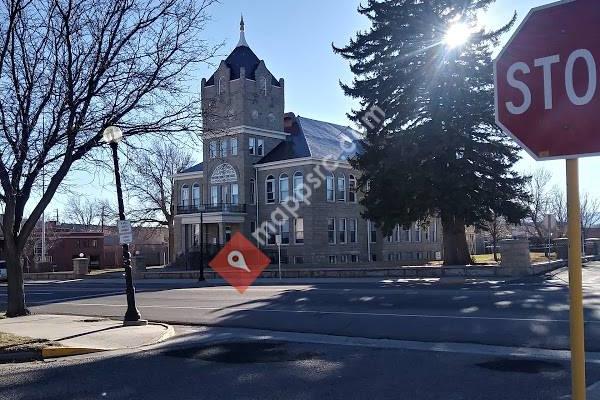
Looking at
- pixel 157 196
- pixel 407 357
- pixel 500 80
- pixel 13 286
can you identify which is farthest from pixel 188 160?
pixel 500 80

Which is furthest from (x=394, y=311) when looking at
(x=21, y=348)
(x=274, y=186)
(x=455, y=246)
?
(x=274, y=186)

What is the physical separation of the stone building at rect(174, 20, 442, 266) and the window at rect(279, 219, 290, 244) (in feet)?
0.26

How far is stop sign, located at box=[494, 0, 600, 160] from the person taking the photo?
106 inches

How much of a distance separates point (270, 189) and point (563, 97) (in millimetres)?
47796

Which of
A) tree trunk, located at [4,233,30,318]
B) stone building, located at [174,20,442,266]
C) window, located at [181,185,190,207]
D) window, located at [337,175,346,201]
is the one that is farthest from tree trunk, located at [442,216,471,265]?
window, located at [181,185,190,207]

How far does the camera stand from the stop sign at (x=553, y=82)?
2.70 metres

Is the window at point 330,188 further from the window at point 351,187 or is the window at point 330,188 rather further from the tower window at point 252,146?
the tower window at point 252,146

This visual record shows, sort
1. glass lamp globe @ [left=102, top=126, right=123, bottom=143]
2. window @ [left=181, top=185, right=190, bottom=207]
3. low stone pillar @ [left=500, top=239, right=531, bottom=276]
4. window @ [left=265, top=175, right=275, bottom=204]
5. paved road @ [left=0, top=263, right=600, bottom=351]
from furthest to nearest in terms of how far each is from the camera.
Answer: window @ [left=181, top=185, right=190, bottom=207]
window @ [left=265, top=175, right=275, bottom=204]
low stone pillar @ [left=500, top=239, right=531, bottom=276]
glass lamp globe @ [left=102, top=126, right=123, bottom=143]
paved road @ [left=0, top=263, right=600, bottom=351]

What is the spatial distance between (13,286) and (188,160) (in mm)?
49626

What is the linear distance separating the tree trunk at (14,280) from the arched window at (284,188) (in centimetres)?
3273

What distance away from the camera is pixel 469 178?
29.8m

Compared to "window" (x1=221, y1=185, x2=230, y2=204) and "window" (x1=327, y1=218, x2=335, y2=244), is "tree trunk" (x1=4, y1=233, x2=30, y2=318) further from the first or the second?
"window" (x1=221, y1=185, x2=230, y2=204)

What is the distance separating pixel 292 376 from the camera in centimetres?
865

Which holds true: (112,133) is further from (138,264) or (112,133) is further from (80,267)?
(80,267)
